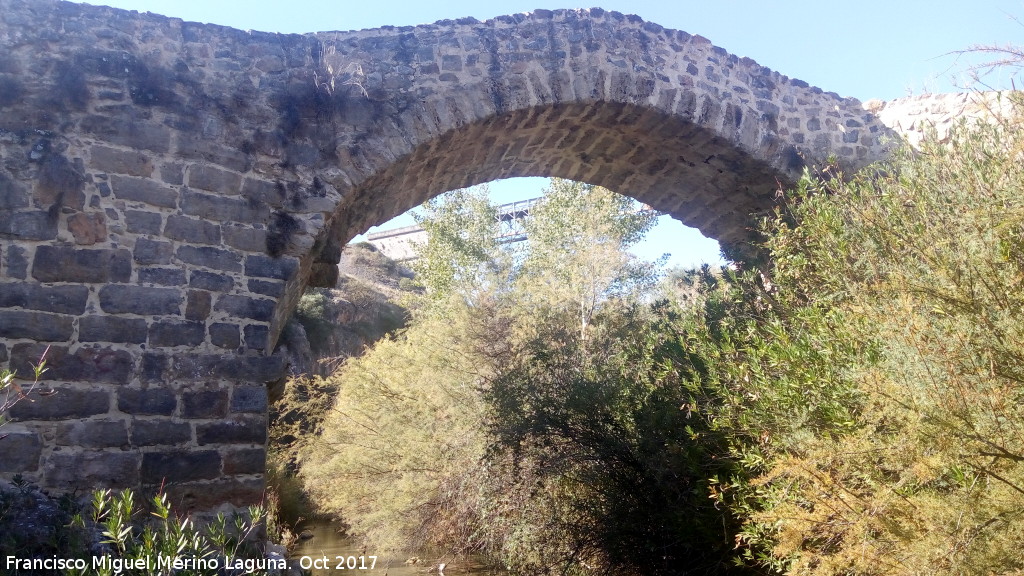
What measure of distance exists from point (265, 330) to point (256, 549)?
1.16 m

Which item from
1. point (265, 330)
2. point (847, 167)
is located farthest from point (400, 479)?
point (847, 167)

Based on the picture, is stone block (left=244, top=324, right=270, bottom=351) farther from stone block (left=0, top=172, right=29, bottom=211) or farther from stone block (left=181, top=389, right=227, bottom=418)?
stone block (left=0, top=172, right=29, bottom=211)

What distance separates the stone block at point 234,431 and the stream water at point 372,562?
10.8ft

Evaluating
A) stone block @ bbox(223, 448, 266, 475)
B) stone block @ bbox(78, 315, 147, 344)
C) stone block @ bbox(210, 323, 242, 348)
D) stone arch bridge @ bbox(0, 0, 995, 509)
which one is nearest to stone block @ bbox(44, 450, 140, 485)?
stone arch bridge @ bbox(0, 0, 995, 509)

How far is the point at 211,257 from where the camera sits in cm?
391

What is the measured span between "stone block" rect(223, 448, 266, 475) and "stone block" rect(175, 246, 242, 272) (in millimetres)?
1015

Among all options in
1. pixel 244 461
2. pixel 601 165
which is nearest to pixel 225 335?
pixel 244 461

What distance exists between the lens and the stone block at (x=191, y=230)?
3.87m

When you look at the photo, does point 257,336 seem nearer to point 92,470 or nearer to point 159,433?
point 159,433

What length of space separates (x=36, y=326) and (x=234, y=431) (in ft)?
3.62

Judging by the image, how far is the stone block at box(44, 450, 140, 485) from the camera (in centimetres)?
337

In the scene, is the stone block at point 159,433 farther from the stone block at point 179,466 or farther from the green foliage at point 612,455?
the green foliage at point 612,455

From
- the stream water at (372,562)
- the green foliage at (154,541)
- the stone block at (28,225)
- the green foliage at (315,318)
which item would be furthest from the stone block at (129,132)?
the green foliage at (315,318)

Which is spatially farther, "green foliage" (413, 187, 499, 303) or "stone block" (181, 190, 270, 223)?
"green foliage" (413, 187, 499, 303)
